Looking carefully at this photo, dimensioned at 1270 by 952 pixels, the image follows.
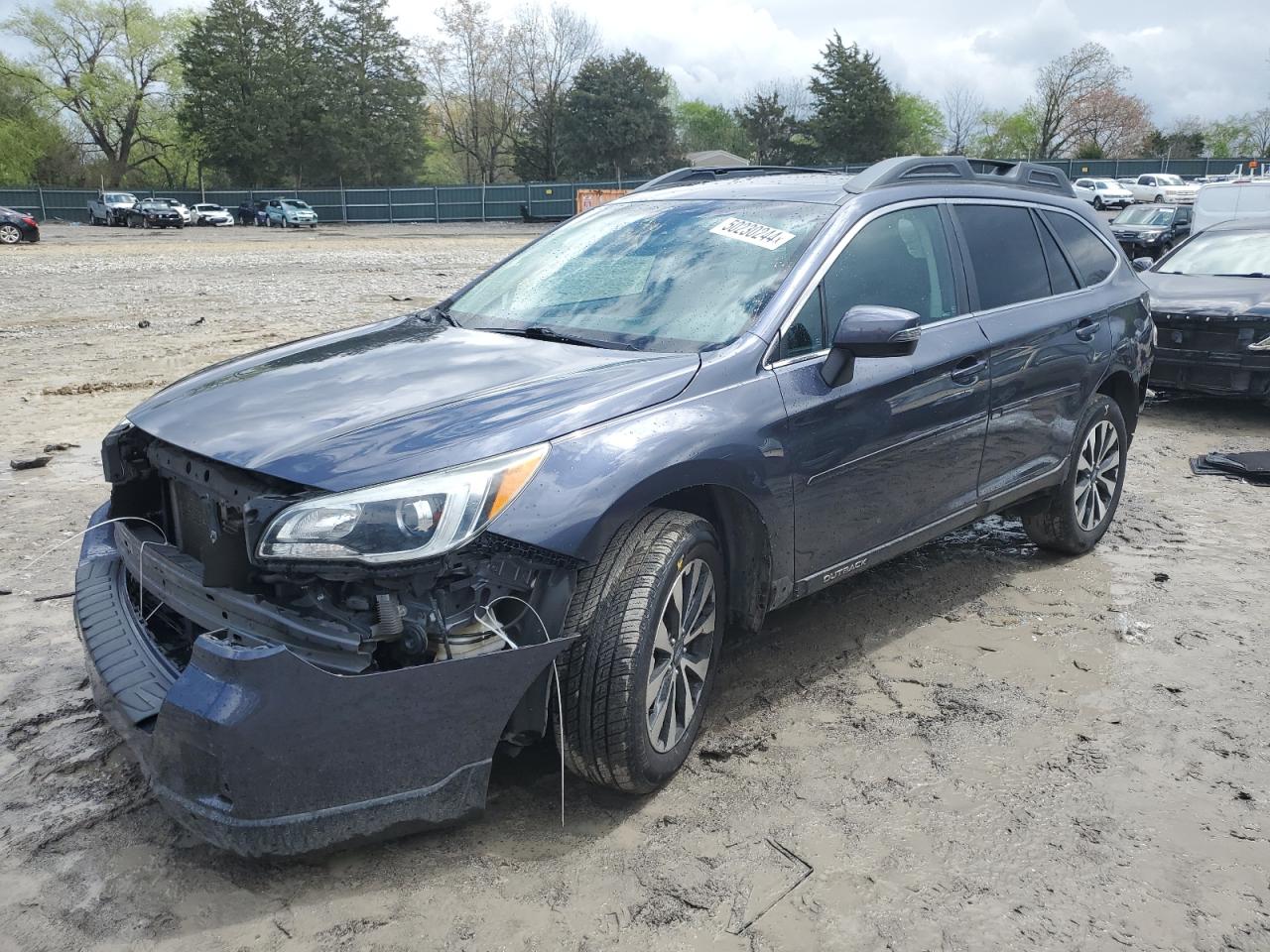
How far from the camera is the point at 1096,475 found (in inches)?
213

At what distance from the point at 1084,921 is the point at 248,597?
7.27ft

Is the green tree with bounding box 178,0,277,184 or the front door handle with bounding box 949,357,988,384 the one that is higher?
the green tree with bounding box 178,0,277,184

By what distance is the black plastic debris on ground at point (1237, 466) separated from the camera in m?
7.07

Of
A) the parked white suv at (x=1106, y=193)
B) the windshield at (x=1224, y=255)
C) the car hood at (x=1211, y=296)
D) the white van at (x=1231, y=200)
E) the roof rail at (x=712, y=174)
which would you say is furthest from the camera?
the parked white suv at (x=1106, y=193)

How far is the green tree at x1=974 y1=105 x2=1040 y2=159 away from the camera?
89750 mm

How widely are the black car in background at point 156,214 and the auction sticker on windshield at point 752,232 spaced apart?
159ft

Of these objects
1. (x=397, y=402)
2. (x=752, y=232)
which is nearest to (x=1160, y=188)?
(x=752, y=232)

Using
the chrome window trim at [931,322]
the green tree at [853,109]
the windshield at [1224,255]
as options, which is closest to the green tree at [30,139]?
the green tree at [853,109]

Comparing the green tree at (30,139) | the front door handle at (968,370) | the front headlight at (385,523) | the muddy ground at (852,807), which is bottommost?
the muddy ground at (852,807)

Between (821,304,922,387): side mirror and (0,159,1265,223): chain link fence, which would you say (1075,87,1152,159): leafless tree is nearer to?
(0,159,1265,223): chain link fence

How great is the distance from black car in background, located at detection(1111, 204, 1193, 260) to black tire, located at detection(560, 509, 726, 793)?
24811 millimetres

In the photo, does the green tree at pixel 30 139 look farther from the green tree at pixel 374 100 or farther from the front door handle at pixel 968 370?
the front door handle at pixel 968 370

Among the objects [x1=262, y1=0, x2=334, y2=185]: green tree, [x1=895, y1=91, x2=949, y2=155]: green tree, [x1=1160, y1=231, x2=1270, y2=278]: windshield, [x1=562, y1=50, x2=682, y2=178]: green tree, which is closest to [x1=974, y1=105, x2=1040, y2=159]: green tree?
[x1=895, y1=91, x2=949, y2=155]: green tree

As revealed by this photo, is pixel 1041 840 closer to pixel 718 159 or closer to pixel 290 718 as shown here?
pixel 290 718
